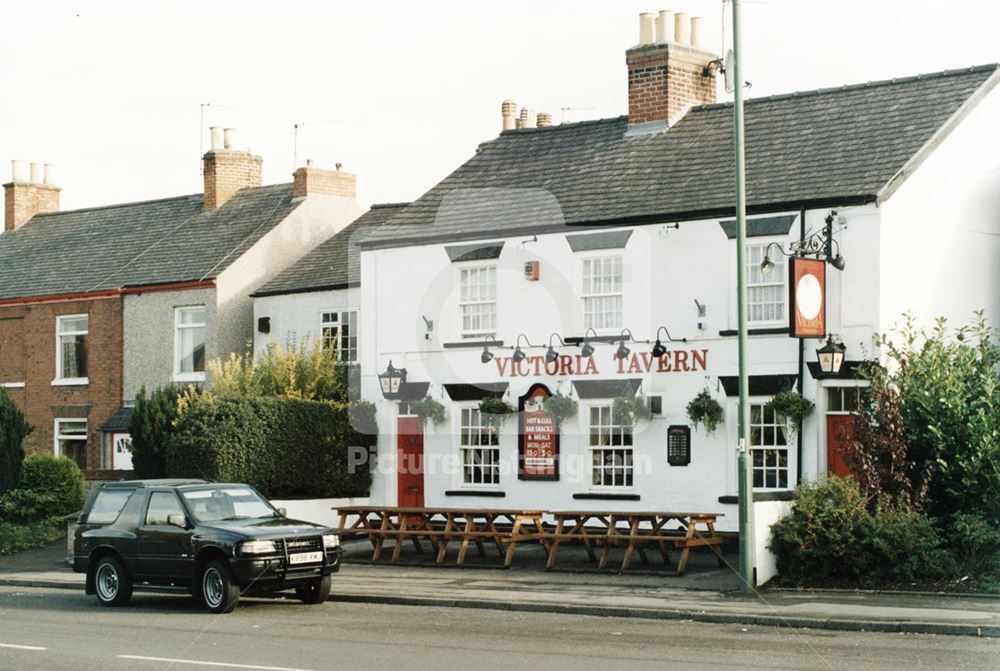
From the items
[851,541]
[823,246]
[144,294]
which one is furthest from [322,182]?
[851,541]

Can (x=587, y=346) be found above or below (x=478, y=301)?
below

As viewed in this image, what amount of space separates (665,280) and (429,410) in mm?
5617

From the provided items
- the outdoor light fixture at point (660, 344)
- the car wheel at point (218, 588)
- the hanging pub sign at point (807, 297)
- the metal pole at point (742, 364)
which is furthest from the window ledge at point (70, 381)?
the metal pole at point (742, 364)

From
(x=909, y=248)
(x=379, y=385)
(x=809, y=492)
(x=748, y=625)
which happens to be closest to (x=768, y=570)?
(x=809, y=492)

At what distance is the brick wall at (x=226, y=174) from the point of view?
124 ft

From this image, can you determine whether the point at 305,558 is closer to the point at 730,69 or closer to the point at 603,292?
the point at 730,69

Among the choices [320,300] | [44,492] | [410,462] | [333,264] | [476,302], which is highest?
[333,264]

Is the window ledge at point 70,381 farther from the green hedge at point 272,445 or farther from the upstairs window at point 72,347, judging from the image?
the green hedge at point 272,445

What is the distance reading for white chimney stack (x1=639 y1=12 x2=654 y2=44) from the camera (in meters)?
26.8

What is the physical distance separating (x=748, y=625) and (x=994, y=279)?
11.8 meters

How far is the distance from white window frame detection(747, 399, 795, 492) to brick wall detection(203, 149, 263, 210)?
1985 cm

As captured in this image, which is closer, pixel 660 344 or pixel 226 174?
pixel 660 344

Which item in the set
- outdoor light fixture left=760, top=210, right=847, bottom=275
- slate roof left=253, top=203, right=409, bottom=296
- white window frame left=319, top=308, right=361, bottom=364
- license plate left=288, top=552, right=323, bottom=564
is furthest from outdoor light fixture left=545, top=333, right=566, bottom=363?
license plate left=288, top=552, right=323, bottom=564

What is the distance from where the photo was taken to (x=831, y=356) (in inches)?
827
